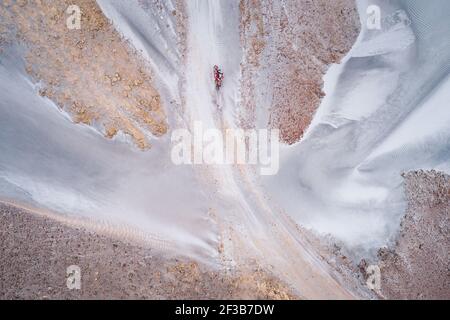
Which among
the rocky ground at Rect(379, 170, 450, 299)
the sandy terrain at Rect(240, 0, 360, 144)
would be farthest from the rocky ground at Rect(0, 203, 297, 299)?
the sandy terrain at Rect(240, 0, 360, 144)

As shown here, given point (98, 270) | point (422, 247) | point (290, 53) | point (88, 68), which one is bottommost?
point (98, 270)

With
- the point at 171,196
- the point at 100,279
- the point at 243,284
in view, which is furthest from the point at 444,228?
the point at 100,279

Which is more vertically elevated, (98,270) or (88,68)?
(88,68)

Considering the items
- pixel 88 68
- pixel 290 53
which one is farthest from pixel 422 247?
pixel 88 68

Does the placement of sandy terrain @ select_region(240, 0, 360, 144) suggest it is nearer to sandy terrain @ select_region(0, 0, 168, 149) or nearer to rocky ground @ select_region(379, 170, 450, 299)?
sandy terrain @ select_region(0, 0, 168, 149)

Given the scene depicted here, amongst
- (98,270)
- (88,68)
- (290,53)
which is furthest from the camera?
(290,53)

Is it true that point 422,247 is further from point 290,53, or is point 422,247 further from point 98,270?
point 98,270

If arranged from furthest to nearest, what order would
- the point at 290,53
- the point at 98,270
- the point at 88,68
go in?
1. the point at 290,53
2. the point at 88,68
3. the point at 98,270

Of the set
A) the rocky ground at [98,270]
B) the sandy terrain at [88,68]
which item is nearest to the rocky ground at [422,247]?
the rocky ground at [98,270]
